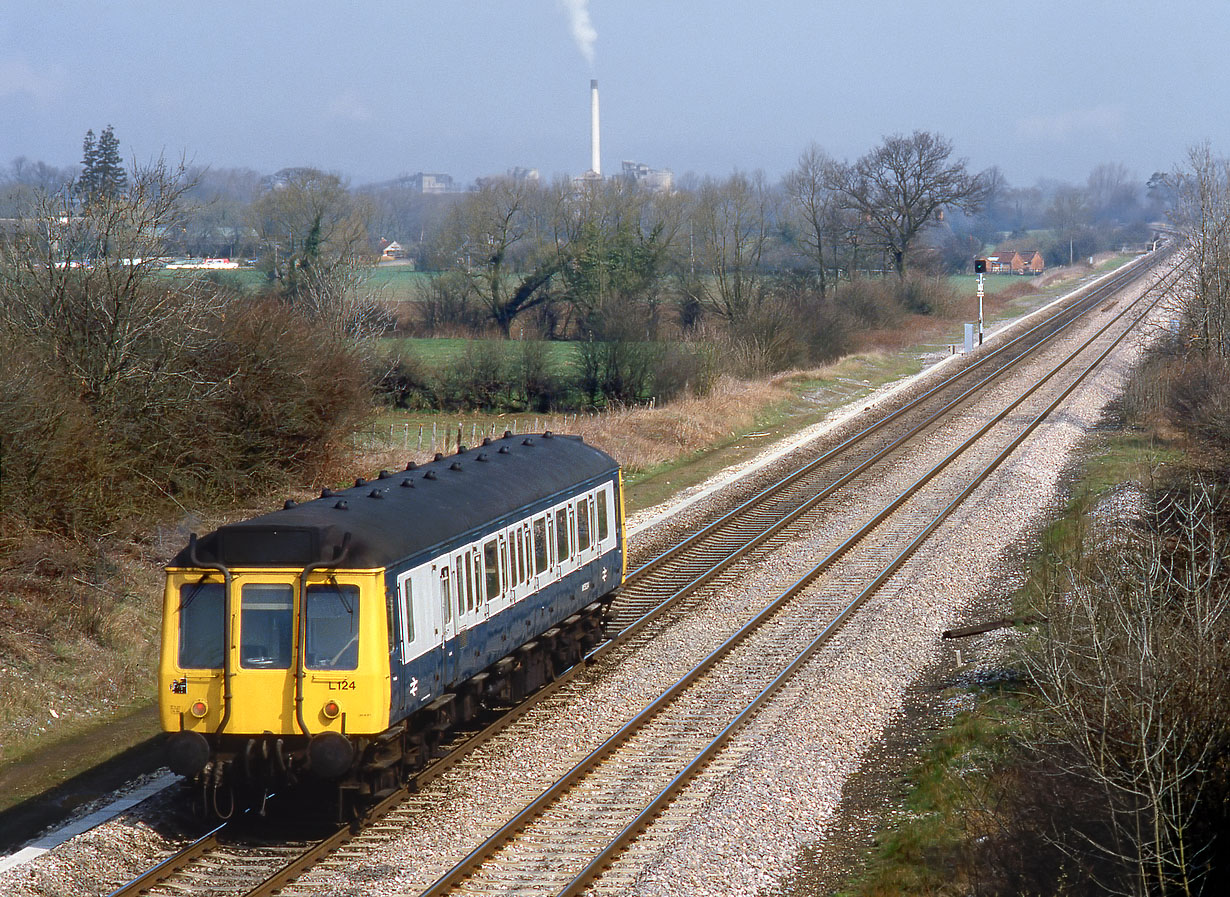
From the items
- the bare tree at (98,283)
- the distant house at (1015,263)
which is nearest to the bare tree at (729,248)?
the bare tree at (98,283)

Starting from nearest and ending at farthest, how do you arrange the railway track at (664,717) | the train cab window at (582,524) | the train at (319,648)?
1. the railway track at (664,717)
2. the train at (319,648)
3. the train cab window at (582,524)

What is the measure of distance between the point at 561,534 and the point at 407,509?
10.8ft

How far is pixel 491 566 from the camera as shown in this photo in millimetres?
12656

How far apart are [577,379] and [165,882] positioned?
39.6 m

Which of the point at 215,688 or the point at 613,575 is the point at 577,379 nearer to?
the point at 613,575

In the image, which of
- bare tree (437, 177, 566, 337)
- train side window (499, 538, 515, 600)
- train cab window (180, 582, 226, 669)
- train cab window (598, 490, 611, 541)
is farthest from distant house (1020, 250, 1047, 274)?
train cab window (180, 582, 226, 669)

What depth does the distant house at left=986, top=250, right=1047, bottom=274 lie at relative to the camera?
120938mm

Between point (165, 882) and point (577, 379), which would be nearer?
point (165, 882)

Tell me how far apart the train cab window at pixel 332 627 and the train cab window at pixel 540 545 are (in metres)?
3.74

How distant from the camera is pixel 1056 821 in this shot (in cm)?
950

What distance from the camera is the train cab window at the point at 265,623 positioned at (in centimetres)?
1020

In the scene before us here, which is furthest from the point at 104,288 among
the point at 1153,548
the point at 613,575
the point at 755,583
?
the point at 1153,548

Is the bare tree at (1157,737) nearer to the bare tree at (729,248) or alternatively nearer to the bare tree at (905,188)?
the bare tree at (729,248)

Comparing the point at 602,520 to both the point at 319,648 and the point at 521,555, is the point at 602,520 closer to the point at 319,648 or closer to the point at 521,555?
the point at 521,555
